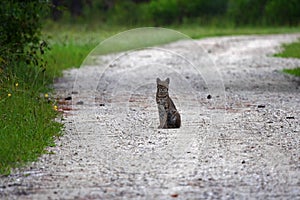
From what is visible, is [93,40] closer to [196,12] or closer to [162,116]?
[196,12]

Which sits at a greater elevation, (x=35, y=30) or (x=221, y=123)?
(x=35, y=30)

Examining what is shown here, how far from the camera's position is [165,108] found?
29.9 ft

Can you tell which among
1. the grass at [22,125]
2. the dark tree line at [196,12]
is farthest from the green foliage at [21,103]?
the dark tree line at [196,12]

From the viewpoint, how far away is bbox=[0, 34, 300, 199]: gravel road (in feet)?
21.7

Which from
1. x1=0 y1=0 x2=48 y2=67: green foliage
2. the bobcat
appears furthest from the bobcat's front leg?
x1=0 y1=0 x2=48 y2=67: green foliage

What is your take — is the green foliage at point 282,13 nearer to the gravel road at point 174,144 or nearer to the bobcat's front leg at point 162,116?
the gravel road at point 174,144

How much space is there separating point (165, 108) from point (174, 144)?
2.29 ft

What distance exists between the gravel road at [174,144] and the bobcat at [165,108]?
13 centimetres

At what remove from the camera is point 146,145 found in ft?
27.9

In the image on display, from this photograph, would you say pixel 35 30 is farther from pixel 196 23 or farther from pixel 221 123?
pixel 196 23

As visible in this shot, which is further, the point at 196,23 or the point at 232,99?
the point at 196,23

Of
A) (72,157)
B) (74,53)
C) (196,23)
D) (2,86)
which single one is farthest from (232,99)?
(196,23)

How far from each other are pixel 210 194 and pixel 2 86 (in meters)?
4.70

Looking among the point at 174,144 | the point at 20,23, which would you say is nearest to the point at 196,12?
the point at 20,23
